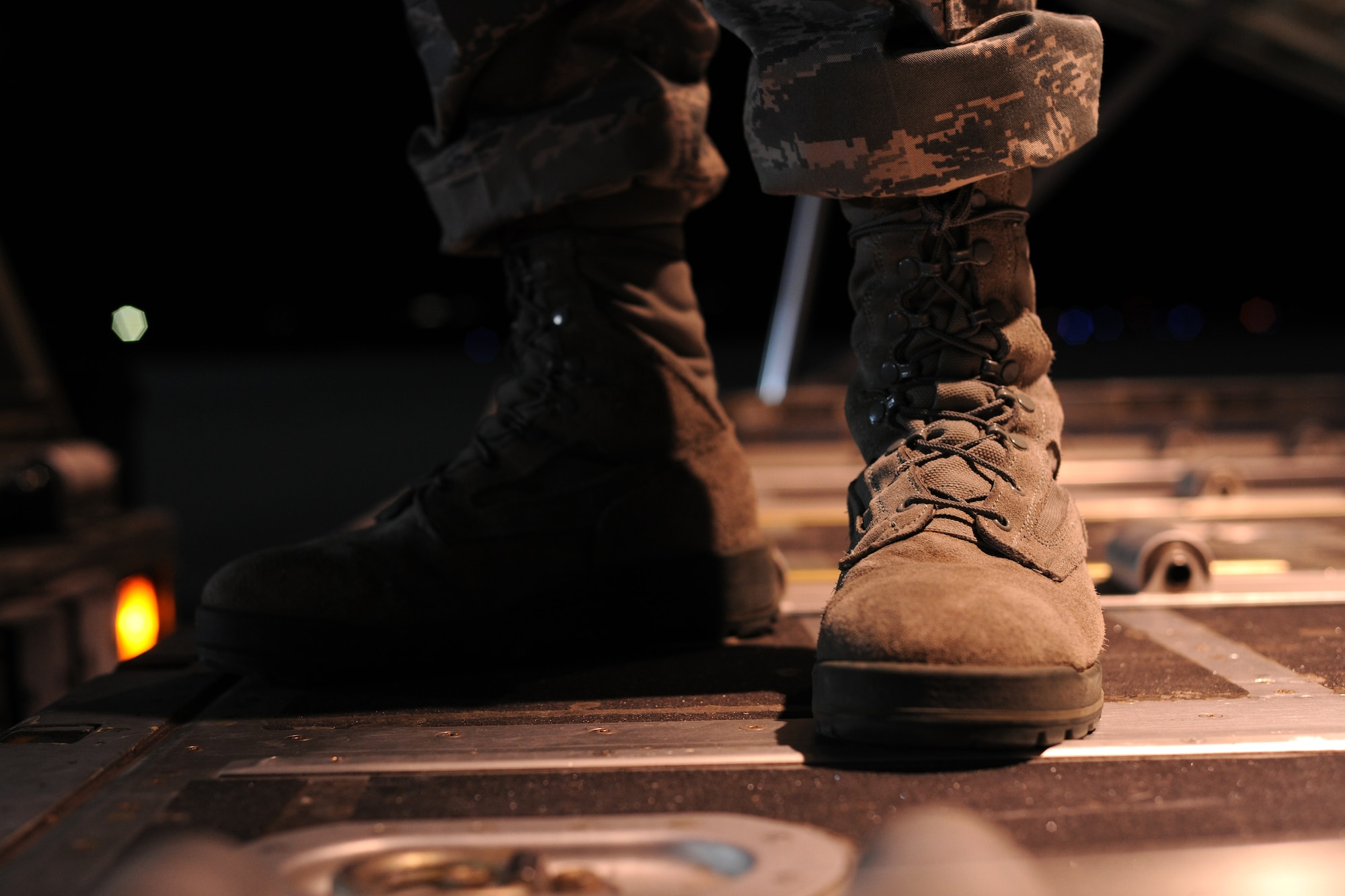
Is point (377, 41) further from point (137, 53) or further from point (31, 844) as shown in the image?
point (31, 844)

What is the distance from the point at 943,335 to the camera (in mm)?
843

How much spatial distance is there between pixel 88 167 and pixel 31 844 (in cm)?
264

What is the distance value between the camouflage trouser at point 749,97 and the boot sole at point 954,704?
36 centimetres

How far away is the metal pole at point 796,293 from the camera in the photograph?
131 inches

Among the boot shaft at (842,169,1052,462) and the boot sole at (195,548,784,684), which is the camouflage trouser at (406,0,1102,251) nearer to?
the boot shaft at (842,169,1052,462)

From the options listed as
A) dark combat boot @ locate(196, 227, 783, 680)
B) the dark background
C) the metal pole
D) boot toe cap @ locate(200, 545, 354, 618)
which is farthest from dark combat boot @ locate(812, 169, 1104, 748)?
the dark background

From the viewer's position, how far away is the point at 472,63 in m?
1.00

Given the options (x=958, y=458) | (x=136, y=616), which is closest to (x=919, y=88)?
(x=958, y=458)

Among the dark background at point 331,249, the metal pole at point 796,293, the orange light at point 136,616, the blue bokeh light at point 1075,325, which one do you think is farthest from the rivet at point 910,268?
the blue bokeh light at point 1075,325

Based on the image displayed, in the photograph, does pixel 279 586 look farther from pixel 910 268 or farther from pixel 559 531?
pixel 910 268

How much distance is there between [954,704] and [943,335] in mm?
306

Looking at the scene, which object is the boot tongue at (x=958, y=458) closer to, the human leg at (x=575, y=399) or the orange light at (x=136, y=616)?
the human leg at (x=575, y=399)

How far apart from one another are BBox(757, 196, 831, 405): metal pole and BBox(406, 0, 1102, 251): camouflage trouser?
7.04 ft

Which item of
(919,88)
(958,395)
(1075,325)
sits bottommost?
(1075,325)
